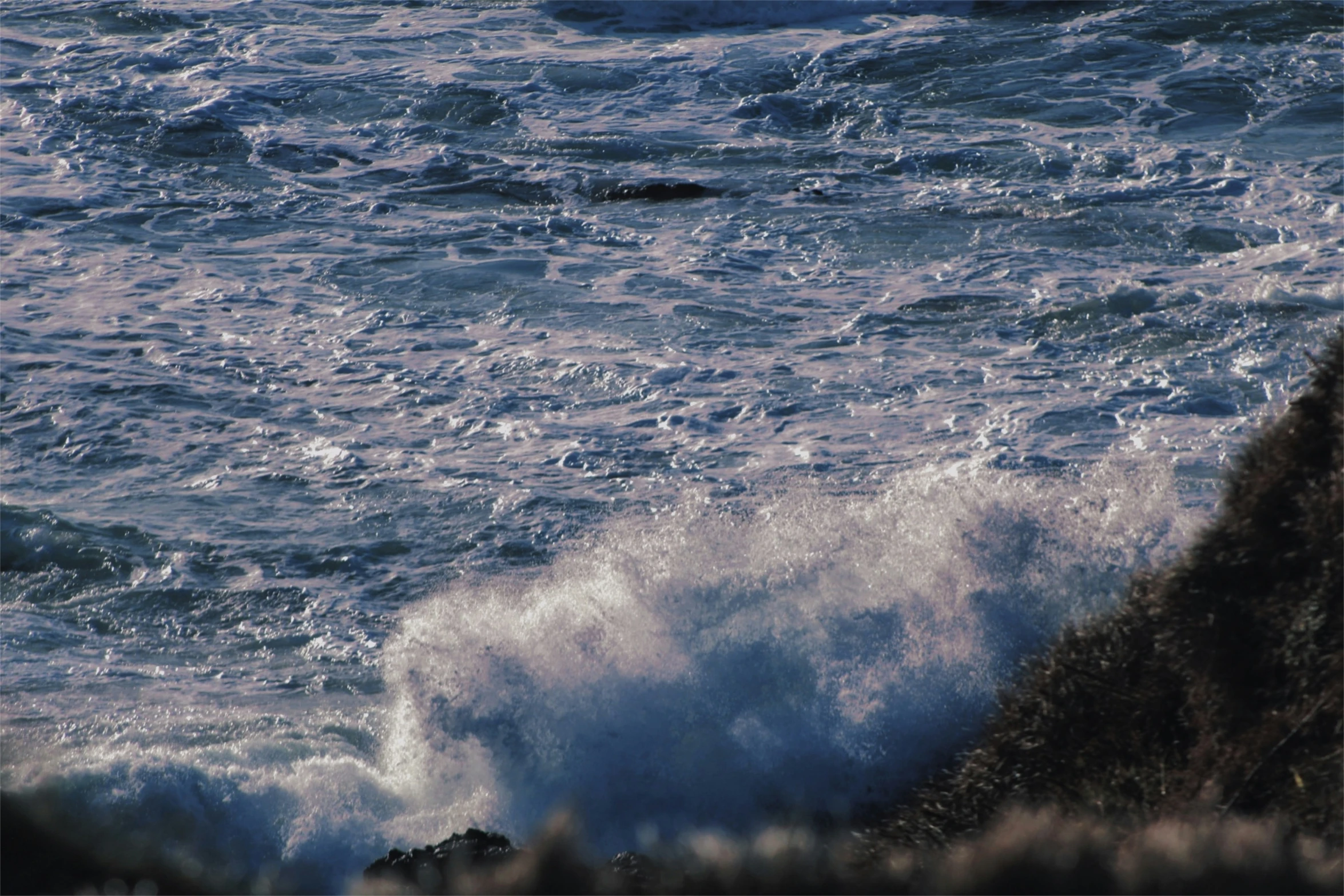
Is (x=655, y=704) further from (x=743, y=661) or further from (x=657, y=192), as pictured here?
(x=657, y=192)

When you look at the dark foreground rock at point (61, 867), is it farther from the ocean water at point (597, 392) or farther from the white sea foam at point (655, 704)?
the white sea foam at point (655, 704)

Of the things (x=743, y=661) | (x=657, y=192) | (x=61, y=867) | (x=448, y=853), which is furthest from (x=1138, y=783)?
(x=657, y=192)

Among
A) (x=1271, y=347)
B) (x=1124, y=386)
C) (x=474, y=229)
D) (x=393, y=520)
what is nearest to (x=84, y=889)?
(x=393, y=520)

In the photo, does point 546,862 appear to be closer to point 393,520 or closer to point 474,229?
point 393,520

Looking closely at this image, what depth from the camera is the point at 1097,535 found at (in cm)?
570

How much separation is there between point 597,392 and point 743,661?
3.80 metres

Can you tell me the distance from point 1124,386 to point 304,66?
1234cm

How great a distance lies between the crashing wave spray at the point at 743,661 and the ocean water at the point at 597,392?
0.07ft

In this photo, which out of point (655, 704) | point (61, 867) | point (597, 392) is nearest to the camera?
point (61, 867)

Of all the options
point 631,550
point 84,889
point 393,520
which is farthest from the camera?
point 393,520

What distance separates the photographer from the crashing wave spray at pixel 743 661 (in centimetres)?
476

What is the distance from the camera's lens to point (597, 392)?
28.4ft

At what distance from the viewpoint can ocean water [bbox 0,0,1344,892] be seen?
499 centimetres

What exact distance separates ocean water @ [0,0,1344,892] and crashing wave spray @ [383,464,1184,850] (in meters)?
0.02
